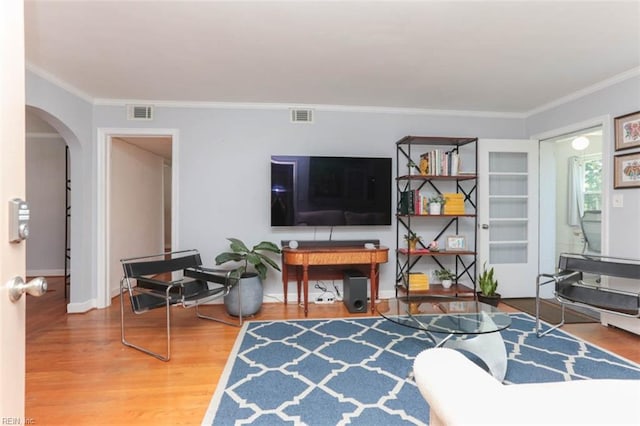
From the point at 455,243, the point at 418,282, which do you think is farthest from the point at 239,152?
the point at 455,243

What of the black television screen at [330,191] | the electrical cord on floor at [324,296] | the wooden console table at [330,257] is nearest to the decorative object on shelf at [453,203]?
the black television screen at [330,191]

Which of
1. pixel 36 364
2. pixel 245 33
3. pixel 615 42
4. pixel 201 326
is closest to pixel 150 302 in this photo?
pixel 201 326

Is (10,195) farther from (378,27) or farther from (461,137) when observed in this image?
(461,137)

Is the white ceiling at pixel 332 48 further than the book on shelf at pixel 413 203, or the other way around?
the book on shelf at pixel 413 203

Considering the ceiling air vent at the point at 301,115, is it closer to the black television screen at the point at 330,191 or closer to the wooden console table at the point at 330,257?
the black television screen at the point at 330,191

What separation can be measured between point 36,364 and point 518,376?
3.30 meters

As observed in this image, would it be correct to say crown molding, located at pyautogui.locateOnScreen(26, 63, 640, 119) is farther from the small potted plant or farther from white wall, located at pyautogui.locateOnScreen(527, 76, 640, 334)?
the small potted plant

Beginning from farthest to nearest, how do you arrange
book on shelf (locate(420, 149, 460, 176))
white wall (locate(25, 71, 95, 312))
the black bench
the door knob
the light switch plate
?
book on shelf (locate(420, 149, 460, 176)) → white wall (locate(25, 71, 95, 312)) → the light switch plate → the black bench → the door knob

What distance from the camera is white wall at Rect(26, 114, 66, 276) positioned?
4.85 metres

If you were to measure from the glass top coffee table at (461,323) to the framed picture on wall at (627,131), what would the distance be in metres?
1.99

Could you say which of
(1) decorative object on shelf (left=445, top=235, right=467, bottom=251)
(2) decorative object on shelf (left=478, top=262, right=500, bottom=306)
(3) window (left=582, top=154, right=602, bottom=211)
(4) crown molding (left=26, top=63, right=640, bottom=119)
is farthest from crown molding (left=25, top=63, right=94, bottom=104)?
(3) window (left=582, top=154, right=602, bottom=211)

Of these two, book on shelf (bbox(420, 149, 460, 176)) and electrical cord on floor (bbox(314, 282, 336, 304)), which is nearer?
book on shelf (bbox(420, 149, 460, 176))

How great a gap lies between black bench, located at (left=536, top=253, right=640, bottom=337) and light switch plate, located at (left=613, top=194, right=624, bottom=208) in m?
0.50

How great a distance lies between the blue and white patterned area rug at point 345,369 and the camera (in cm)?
167
